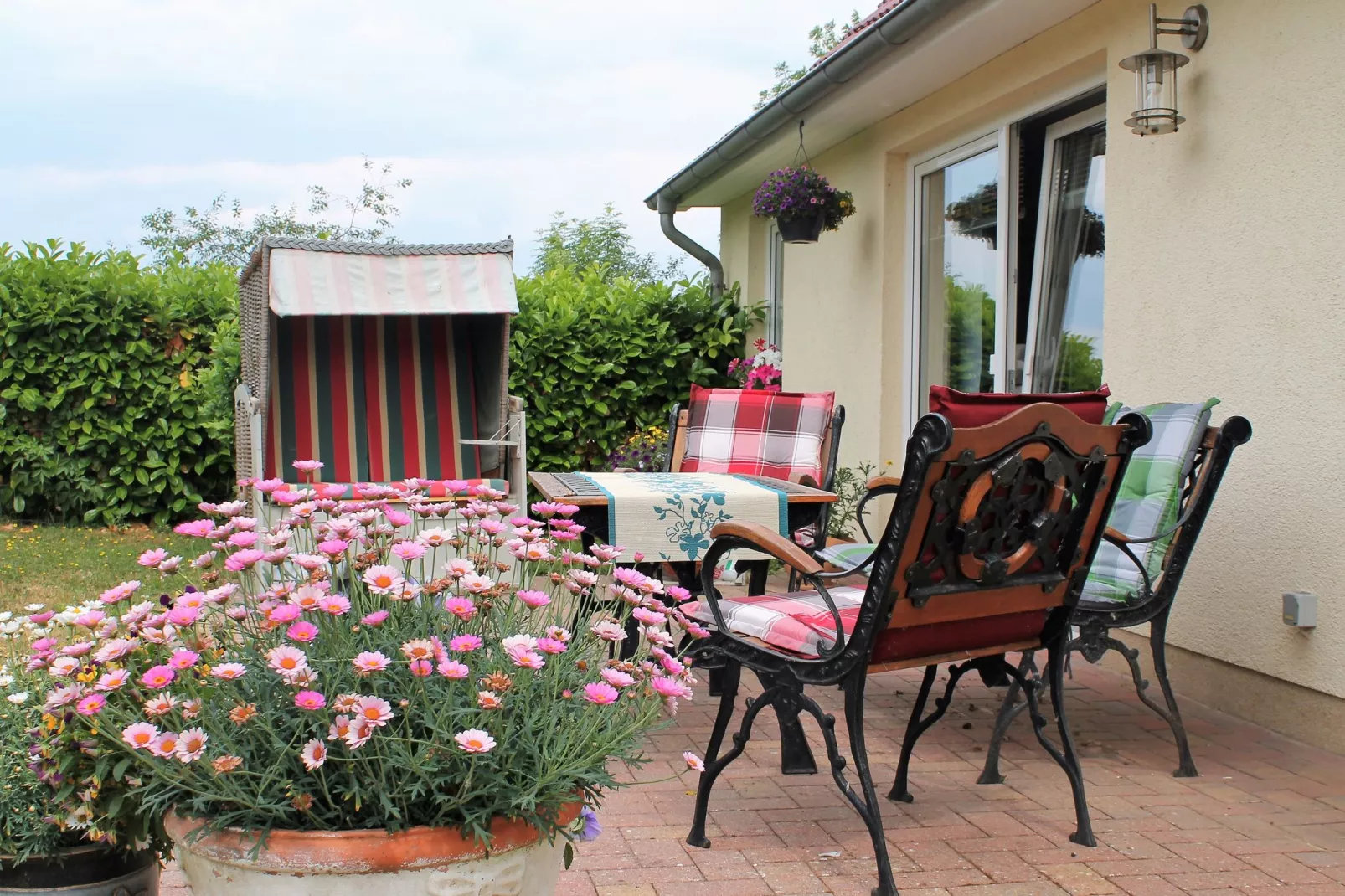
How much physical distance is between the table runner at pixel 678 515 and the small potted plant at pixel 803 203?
329 centimetres

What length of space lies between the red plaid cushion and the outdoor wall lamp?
5.89 ft

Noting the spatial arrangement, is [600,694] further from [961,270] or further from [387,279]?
[961,270]

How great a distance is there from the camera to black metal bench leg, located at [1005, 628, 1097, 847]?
2793 millimetres

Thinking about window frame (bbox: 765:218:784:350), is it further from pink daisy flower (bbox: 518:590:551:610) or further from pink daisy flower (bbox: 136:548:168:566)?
pink daisy flower (bbox: 136:548:168:566)

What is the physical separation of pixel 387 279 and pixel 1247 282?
374cm

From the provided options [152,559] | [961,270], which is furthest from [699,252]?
[152,559]

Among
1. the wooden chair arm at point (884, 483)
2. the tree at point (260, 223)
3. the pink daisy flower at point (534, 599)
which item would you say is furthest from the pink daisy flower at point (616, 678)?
the tree at point (260, 223)

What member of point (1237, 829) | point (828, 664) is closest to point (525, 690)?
point (828, 664)

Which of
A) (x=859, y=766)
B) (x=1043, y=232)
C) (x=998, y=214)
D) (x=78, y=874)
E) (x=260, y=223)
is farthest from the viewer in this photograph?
(x=260, y=223)

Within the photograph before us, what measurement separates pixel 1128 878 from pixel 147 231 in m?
27.4

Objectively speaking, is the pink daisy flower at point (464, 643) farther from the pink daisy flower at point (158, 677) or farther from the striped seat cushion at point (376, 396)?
the striped seat cushion at point (376, 396)

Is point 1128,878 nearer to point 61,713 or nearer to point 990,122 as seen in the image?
point 61,713

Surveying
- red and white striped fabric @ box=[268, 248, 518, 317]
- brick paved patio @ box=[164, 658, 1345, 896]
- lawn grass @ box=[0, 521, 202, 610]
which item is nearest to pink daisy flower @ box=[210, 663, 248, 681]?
brick paved patio @ box=[164, 658, 1345, 896]

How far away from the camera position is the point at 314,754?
1.46 meters
